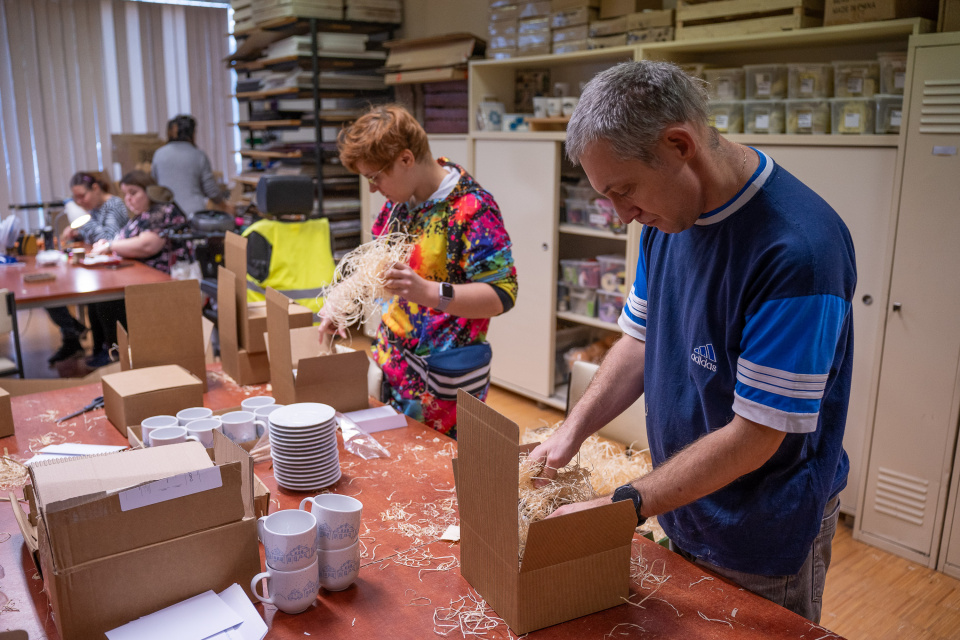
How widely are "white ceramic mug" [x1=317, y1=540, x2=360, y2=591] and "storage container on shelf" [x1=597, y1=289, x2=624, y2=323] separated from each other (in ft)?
10.1

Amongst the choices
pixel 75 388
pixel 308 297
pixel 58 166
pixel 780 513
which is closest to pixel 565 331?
pixel 308 297

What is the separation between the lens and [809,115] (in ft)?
10.4

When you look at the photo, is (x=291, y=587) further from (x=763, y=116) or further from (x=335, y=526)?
(x=763, y=116)

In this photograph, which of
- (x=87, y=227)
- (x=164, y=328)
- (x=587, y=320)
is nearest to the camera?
(x=164, y=328)

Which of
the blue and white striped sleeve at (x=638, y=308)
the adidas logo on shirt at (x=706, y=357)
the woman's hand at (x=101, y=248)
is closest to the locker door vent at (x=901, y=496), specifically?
the blue and white striped sleeve at (x=638, y=308)

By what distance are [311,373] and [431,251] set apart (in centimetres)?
52

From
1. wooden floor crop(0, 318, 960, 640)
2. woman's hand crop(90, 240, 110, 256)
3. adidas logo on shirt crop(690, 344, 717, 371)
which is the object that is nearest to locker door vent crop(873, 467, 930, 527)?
wooden floor crop(0, 318, 960, 640)

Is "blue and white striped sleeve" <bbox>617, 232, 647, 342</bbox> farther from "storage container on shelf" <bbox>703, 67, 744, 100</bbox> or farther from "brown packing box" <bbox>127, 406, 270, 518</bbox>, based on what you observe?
"storage container on shelf" <bbox>703, 67, 744, 100</bbox>

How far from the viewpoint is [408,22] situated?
5945mm

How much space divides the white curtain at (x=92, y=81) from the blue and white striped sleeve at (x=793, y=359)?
7093 mm

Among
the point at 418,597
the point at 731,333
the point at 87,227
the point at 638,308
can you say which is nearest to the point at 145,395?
the point at 418,597

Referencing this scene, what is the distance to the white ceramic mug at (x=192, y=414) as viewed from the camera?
198 centimetres

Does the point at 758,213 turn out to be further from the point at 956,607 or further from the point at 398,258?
the point at 956,607

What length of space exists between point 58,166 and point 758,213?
8318mm
